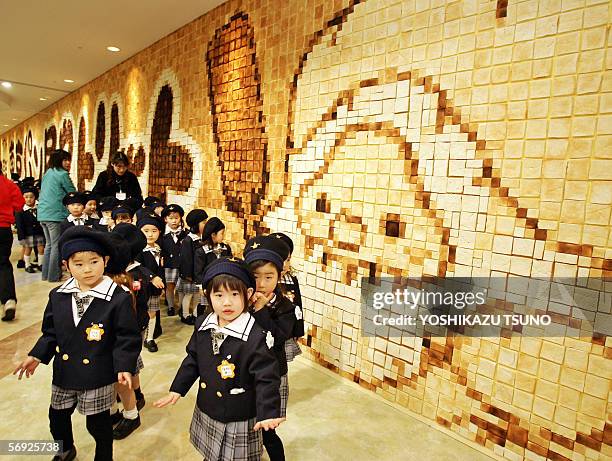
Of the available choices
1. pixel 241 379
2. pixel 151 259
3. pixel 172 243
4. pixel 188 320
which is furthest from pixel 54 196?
pixel 241 379

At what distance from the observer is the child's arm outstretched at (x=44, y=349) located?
1713 mm

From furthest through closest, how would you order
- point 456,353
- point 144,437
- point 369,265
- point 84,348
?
point 369,265
point 456,353
point 144,437
point 84,348

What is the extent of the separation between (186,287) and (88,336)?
226 cm

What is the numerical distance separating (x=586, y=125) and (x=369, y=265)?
4.81ft

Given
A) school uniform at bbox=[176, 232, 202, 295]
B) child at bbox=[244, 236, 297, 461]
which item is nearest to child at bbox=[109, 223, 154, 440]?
child at bbox=[244, 236, 297, 461]

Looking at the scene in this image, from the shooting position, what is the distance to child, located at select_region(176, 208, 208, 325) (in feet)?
12.3

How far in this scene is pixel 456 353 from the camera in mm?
2305

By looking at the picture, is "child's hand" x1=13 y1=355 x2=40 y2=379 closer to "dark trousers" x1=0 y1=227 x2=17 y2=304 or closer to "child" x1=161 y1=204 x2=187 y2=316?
"child" x1=161 y1=204 x2=187 y2=316

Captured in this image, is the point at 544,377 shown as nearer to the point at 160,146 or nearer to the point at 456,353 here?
the point at 456,353

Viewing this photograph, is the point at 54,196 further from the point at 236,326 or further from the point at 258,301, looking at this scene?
the point at 236,326

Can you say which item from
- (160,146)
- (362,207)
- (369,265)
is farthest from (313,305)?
(160,146)

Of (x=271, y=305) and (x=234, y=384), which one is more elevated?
(x=271, y=305)

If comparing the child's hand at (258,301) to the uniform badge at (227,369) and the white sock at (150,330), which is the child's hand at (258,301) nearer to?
the uniform badge at (227,369)

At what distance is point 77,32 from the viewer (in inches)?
210
